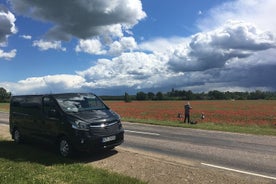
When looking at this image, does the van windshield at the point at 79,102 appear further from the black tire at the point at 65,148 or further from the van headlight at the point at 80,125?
the black tire at the point at 65,148

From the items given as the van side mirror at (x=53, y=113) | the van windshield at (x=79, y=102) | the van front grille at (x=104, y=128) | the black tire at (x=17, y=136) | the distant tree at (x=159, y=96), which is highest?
the distant tree at (x=159, y=96)

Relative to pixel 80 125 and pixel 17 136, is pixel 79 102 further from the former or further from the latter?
pixel 17 136

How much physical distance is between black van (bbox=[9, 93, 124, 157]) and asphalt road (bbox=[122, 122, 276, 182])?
1964mm

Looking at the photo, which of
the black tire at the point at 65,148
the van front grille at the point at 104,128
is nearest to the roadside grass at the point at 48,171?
the black tire at the point at 65,148

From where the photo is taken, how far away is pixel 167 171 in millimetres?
7379

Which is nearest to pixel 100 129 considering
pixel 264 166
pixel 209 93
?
pixel 264 166

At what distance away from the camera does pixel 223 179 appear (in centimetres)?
674

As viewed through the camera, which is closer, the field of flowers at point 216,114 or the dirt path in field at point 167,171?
the dirt path in field at point 167,171

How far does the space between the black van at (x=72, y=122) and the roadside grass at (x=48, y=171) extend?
1.70ft

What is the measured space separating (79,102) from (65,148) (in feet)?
4.90

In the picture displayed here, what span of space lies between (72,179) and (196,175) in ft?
8.81

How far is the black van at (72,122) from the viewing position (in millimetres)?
8852

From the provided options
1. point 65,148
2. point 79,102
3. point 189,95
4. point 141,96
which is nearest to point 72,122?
point 65,148

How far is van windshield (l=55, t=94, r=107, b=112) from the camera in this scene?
9.56m
